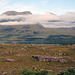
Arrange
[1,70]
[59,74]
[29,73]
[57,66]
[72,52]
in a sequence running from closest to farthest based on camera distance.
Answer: [29,73] → [59,74] → [1,70] → [57,66] → [72,52]

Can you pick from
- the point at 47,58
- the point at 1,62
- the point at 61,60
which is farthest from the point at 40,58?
the point at 1,62

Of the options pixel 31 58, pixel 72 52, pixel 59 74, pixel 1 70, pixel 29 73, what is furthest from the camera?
pixel 72 52

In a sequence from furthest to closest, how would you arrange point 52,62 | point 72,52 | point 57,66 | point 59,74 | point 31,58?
1. point 72,52
2. point 31,58
3. point 52,62
4. point 57,66
5. point 59,74

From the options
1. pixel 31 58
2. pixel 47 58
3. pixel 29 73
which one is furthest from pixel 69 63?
pixel 29 73

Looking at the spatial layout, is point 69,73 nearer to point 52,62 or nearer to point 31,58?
point 52,62

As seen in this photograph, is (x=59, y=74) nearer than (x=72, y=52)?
Yes

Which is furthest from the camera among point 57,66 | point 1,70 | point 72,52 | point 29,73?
point 72,52

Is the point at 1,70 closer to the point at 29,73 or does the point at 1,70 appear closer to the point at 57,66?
the point at 29,73

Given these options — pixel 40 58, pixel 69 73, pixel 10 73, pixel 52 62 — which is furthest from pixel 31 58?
pixel 69 73

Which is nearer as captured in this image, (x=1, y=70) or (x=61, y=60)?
(x=1, y=70)
